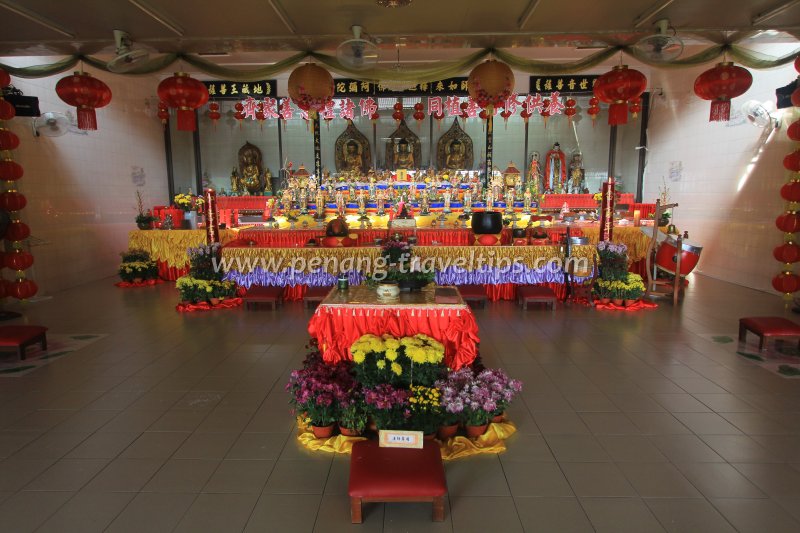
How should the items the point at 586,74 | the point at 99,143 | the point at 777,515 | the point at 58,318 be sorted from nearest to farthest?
1. the point at 777,515
2. the point at 58,318
3. the point at 99,143
4. the point at 586,74

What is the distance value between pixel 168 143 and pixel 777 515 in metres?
14.0

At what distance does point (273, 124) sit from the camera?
1444 centimetres

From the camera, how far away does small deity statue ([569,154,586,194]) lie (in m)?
13.6

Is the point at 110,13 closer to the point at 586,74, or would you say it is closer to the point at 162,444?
the point at 162,444

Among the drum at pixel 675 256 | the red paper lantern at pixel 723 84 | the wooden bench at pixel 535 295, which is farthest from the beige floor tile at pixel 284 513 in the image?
the drum at pixel 675 256

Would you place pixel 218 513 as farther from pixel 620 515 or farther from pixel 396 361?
pixel 620 515

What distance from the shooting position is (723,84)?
4629 mm

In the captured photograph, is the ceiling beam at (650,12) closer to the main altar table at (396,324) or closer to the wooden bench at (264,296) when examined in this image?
the main altar table at (396,324)

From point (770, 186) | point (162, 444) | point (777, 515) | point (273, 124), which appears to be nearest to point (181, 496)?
point (162, 444)

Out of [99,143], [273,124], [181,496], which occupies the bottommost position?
[181,496]

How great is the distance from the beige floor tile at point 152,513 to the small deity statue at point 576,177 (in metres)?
13.1

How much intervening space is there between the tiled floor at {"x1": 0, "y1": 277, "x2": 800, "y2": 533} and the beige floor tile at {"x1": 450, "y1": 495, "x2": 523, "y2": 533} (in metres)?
0.01

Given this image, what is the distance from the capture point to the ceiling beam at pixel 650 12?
4.11 meters

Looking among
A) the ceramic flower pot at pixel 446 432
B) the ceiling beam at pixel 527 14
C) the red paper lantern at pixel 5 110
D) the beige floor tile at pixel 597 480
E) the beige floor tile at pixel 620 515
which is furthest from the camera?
the red paper lantern at pixel 5 110
